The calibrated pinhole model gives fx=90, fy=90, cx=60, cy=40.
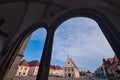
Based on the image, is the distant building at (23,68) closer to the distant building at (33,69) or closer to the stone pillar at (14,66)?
the distant building at (33,69)

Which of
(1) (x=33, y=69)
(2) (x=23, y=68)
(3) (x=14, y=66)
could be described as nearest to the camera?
(3) (x=14, y=66)

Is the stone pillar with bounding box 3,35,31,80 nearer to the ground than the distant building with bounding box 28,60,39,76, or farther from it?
nearer to the ground

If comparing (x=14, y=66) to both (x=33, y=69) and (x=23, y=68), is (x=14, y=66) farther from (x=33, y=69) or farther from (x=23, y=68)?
(x=33, y=69)

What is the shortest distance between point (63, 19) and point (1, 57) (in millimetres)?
3604

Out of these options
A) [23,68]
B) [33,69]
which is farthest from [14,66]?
[33,69]

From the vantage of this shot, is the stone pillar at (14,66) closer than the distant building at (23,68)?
Yes

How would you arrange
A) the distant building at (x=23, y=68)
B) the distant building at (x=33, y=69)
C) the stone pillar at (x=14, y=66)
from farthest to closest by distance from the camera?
the distant building at (x=33, y=69) < the distant building at (x=23, y=68) < the stone pillar at (x=14, y=66)

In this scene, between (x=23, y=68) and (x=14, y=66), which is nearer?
(x=14, y=66)

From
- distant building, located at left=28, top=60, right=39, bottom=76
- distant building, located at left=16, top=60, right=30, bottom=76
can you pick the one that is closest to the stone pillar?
distant building, located at left=16, top=60, right=30, bottom=76

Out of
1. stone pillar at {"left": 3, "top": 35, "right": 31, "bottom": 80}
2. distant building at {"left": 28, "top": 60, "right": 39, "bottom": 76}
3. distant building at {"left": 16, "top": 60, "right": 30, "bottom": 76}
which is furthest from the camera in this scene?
distant building at {"left": 28, "top": 60, "right": 39, "bottom": 76}

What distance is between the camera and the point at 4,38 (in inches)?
181

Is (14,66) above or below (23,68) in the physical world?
below

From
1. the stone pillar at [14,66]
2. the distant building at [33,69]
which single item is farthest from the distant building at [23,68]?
the stone pillar at [14,66]

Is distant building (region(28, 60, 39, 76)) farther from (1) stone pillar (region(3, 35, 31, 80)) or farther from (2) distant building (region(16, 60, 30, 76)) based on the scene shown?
(1) stone pillar (region(3, 35, 31, 80))
